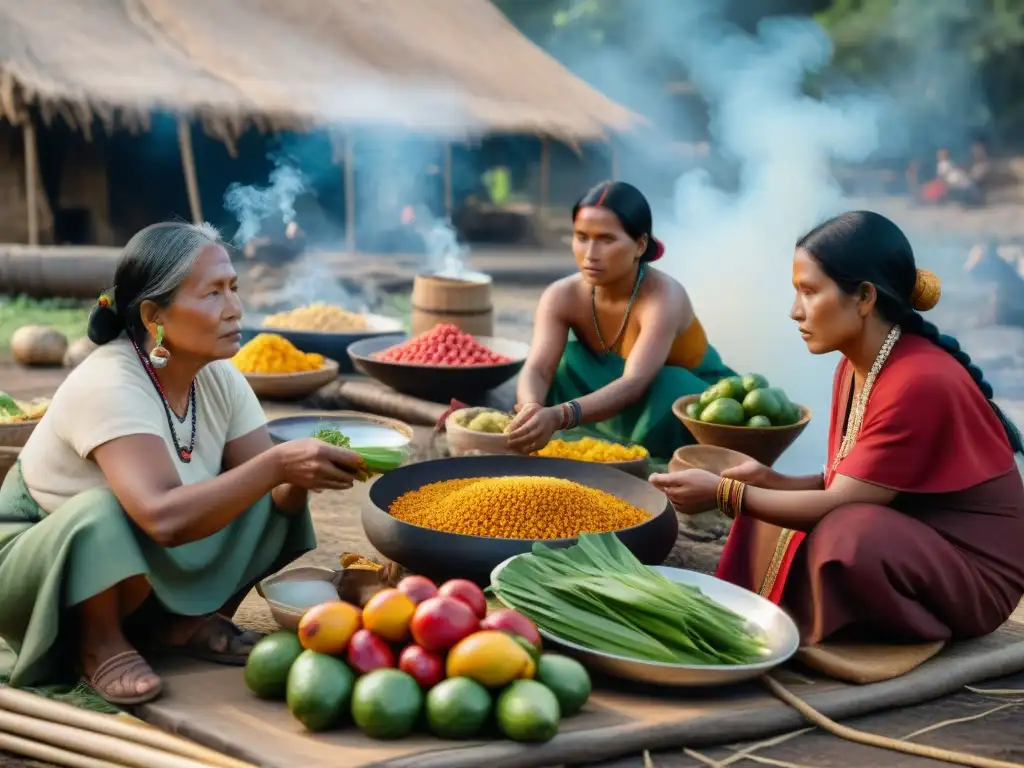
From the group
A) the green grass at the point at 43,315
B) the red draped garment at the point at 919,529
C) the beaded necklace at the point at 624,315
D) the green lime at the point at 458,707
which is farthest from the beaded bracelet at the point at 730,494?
the green grass at the point at 43,315

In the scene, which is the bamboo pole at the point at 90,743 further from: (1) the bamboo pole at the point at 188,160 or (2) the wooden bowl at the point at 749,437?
(1) the bamboo pole at the point at 188,160

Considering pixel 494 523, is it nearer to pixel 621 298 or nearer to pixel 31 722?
pixel 31 722

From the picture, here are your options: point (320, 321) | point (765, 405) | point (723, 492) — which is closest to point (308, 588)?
point (723, 492)

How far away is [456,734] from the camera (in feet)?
8.05

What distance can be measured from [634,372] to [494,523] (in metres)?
1.57

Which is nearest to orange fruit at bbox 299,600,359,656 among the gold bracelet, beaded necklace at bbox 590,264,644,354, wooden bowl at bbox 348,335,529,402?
the gold bracelet

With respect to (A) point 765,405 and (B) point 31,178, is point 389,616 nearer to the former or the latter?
(A) point 765,405

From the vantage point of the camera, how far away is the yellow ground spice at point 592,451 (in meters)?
4.23

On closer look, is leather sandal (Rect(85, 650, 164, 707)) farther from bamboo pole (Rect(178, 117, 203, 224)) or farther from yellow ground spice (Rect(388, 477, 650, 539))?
bamboo pole (Rect(178, 117, 203, 224))

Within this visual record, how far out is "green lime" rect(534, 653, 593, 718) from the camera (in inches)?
101

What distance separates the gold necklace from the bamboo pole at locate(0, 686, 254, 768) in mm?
1696

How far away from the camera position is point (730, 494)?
3021 millimetres

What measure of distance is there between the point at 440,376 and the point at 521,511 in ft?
8.21

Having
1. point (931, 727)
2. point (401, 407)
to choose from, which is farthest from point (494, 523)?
point (401, 407)
